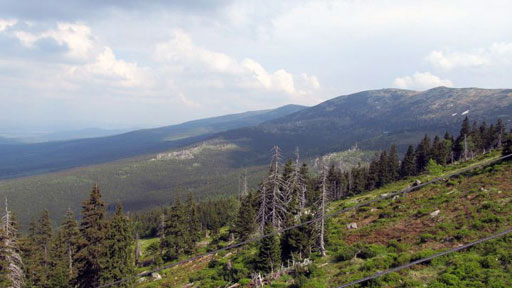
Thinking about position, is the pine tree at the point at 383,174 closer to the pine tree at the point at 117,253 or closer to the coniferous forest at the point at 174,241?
the coniferous forest at the point at 174,241

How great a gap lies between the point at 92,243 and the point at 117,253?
3031mm

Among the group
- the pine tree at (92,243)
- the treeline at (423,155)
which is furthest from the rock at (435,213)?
the treeline at (423,155)

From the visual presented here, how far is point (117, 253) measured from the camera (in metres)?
33.8

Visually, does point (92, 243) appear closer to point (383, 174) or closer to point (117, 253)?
point (117, 253)

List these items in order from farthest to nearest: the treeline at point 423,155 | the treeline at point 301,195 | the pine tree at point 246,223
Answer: the treeline at point 423,155
the pine tree at point 246,223
the treeline at point 301,195

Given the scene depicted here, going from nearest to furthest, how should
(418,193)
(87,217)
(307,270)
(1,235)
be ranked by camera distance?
(307,270) < (1,235) < (87,217) < (418,193)

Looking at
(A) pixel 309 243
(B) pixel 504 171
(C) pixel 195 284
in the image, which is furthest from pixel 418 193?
(C) pixel 195 284

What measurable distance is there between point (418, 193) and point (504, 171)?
10.2 meters

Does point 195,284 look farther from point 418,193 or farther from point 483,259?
point 418,193

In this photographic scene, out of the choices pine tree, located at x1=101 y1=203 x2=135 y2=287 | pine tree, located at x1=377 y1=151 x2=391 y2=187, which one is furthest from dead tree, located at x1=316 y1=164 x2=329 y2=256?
pine tree, located at x1=377 y1=151 x2=391 y2=187

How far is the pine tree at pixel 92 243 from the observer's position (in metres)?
32.2

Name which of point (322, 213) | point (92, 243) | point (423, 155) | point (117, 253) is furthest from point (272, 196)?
point (423, 155)

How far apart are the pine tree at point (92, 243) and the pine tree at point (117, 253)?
679mm

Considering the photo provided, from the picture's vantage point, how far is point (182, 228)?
183 feet
